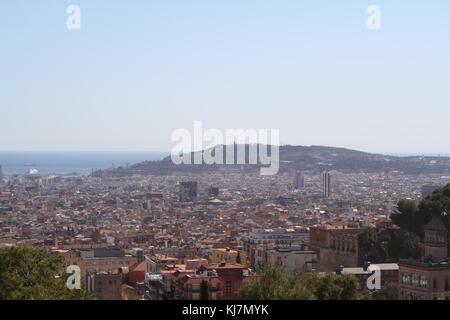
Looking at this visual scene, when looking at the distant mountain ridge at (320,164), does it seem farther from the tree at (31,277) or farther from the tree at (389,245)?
the tree at (31,277)

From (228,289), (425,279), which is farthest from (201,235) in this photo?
(425,279)

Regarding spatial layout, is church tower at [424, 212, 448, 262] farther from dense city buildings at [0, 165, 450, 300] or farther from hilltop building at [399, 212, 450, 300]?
hilltop building at [399, 212, 450, 300]

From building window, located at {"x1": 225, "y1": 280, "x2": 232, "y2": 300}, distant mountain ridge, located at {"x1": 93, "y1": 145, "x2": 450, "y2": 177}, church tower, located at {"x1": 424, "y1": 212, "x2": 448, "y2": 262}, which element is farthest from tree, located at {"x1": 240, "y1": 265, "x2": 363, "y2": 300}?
distant mountain ridge, located at {"x1": 93, "y1": 145, "x2": 450, "y2": 177}

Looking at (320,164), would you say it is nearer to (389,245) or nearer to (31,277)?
(389,245)

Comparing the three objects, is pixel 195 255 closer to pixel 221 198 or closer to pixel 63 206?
pixel 63 206
